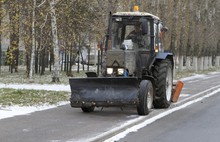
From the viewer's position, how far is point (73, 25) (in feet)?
104

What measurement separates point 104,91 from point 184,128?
2683 mm

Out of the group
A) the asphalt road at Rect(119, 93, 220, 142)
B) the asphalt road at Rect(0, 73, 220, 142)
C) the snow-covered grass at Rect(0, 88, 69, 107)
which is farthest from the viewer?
the snow-covered grass at Rect(0, 88, 69, 107)

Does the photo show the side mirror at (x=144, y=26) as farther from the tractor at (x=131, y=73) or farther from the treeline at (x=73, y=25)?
the treeline at (x=73, y=25)

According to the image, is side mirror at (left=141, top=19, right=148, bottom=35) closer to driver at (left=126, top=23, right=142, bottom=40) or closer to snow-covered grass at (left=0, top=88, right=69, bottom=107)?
driver at (left=126, top=23, right=142, bottom=40)

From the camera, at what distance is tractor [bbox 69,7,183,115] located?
12.5 metres

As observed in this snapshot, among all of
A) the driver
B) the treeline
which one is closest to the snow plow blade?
the driver

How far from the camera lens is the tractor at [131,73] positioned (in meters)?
12.5

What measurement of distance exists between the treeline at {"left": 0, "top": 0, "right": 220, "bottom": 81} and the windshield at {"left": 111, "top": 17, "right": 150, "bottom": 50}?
993 centimetres

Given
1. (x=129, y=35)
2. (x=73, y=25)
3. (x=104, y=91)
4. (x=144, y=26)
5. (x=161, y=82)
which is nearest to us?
(x=104, y=91)

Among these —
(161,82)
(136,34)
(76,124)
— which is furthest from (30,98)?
(76,124)

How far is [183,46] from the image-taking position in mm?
50406

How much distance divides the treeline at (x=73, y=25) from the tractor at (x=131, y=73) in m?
10.3

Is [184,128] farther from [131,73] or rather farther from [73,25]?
[73,25]

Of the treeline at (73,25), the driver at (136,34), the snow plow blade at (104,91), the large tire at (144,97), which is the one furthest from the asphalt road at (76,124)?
the treeline at (73,25)
